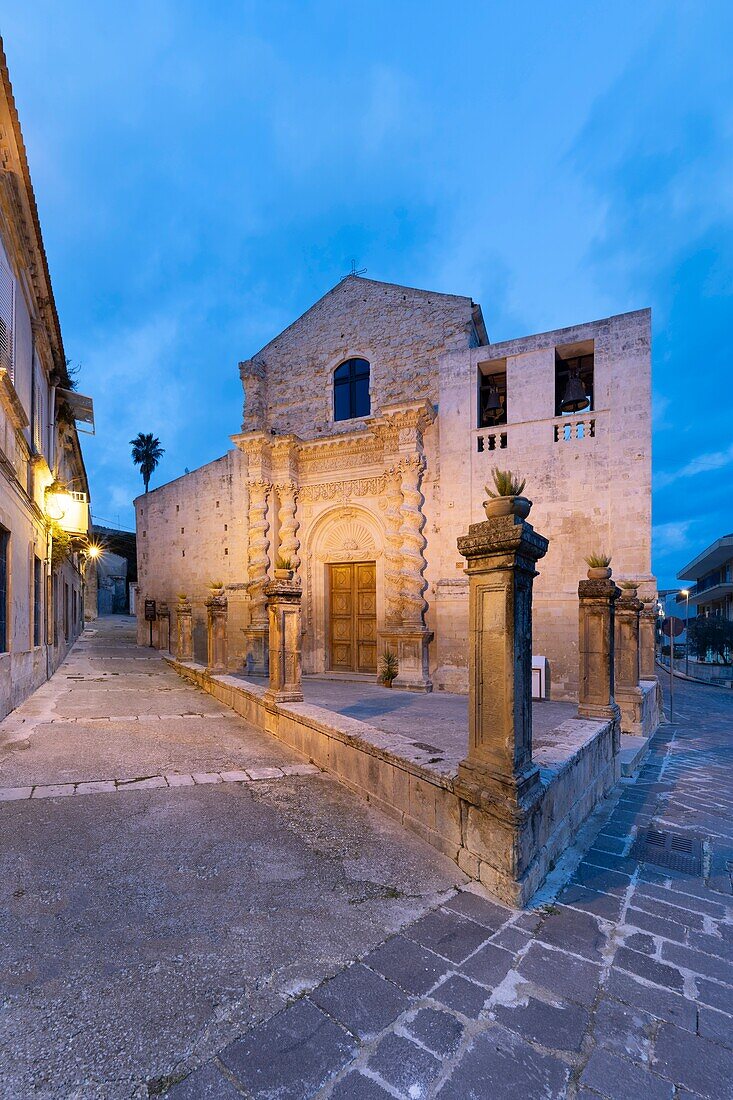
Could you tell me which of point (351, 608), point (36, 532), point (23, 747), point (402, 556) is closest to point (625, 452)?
point (402, 556)

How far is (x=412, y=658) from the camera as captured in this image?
37.1 ft

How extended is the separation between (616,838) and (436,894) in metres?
2.04

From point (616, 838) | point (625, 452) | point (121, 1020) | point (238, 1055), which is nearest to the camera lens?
point (238, 1055)

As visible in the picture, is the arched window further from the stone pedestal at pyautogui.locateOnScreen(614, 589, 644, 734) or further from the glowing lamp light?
the stone pedestal at pyautogui.locateOnScreen(614, 589, 644, 734)

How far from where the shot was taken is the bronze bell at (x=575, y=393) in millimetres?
→ 10562

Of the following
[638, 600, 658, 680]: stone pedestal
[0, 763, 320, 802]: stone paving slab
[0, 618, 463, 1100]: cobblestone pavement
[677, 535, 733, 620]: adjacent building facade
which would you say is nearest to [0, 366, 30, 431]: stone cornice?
[0, 618, 463, 1100]: cobblestone pavement

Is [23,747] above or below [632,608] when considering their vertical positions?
below

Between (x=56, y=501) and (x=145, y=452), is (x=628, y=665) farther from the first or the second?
(x=145, y=452)

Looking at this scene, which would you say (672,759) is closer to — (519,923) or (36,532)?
(519,923)

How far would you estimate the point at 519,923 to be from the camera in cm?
288

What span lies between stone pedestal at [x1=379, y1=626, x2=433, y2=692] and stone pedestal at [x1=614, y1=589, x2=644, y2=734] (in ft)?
13.6

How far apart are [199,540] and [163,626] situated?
512 centimetres

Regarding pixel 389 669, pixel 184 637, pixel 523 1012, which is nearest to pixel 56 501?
pixel 184 637

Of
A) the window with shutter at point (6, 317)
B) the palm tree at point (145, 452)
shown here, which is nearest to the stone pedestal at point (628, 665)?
the window with shutter at point (6, 317)
